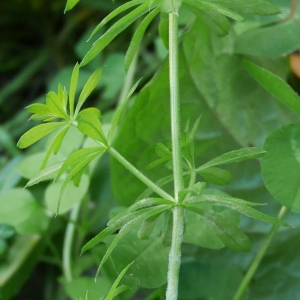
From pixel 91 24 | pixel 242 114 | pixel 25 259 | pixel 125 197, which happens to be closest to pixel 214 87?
pixel 242 114

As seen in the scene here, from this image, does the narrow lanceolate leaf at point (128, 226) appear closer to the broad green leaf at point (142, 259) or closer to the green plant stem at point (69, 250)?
the broad green leaf at point (142, 259)

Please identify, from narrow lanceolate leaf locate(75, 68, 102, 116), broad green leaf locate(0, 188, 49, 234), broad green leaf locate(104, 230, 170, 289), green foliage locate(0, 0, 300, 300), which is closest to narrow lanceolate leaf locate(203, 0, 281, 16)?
green foliage locate(0, 0, 300, 300)

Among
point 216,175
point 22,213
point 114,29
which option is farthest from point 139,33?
point 22,213

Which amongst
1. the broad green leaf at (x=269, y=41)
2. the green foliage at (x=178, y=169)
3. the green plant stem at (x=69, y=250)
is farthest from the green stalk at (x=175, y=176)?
the green plant stem at (x=69, y=250)

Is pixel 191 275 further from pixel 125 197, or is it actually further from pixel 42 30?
pixel 42 30

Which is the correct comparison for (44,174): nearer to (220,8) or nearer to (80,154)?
(80,154)

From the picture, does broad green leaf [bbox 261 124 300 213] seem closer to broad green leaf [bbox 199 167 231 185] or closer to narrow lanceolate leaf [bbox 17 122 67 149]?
broad green leaf [bbox 199 167 231 185]
